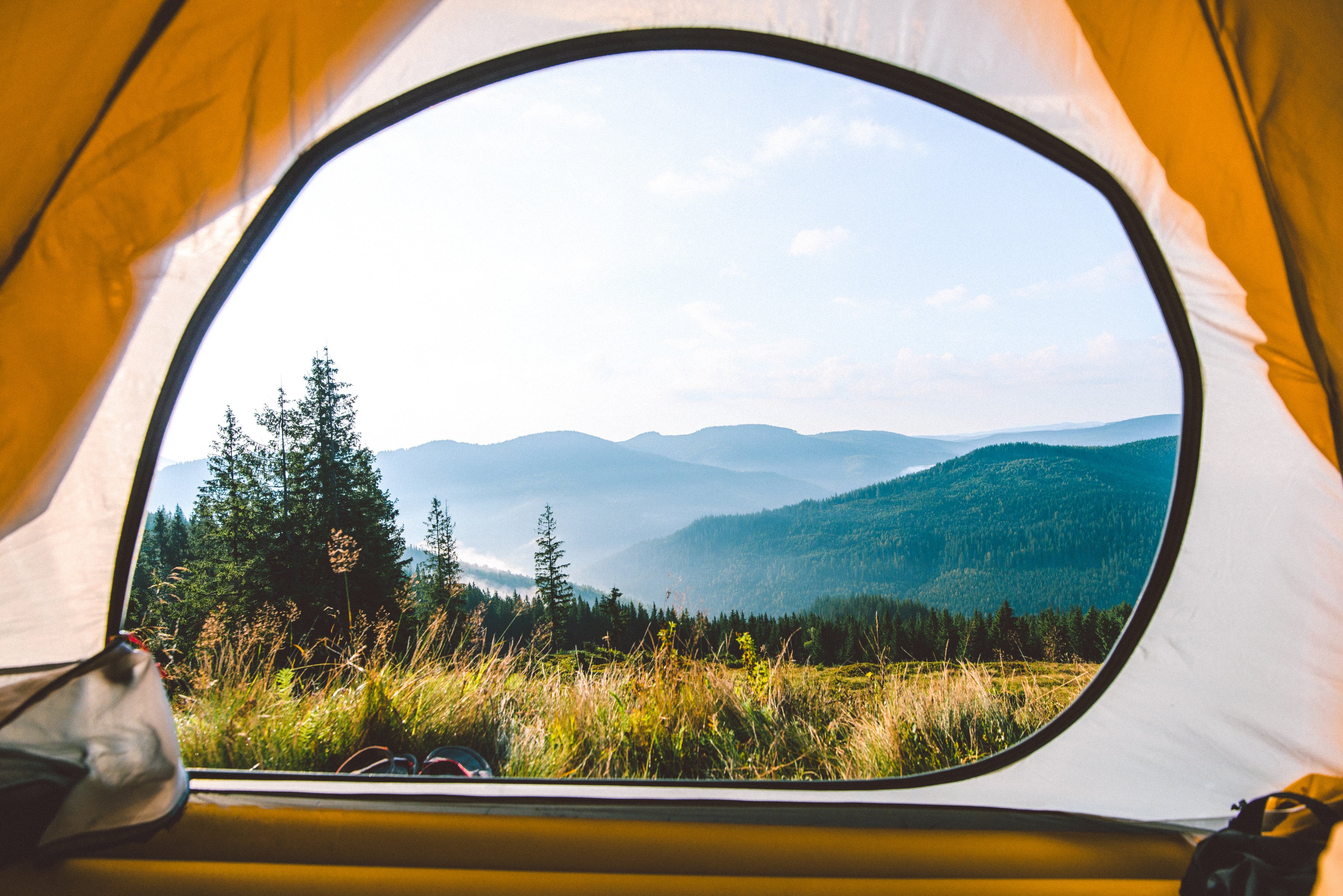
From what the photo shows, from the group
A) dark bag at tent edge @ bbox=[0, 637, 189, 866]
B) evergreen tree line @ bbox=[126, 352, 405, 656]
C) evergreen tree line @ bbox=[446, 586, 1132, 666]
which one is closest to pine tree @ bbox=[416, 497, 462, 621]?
evergreen tree line @ bbox=[446, 586, 1132, 666]

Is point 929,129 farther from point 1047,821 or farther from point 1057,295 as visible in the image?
point 1047,821

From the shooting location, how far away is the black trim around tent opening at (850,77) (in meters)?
1.11

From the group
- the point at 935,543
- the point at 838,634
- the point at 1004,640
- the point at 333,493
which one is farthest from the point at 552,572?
the point at 935,543

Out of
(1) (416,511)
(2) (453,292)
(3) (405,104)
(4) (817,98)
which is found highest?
(2) (453,292)

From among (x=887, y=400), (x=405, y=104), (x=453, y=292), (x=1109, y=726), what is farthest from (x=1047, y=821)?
(x=453, y=292)

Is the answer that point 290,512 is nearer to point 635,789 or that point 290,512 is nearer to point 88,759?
point 88,759

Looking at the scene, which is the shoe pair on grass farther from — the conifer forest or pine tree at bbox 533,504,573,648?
pine tree at bbox 533,504,573,648

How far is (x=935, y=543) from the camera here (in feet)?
58.4

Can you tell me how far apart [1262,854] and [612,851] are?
1149 millimetres

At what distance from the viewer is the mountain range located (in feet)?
155

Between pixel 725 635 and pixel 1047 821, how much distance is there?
1.72 metres

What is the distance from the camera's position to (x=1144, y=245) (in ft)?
3.64

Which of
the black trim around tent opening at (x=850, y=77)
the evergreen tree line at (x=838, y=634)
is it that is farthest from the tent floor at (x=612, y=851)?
the evergreen tree line at (x=838, y=634)

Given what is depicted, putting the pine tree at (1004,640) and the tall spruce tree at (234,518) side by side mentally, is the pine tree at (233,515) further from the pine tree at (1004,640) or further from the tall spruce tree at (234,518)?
the pine tree at (1004,640)
